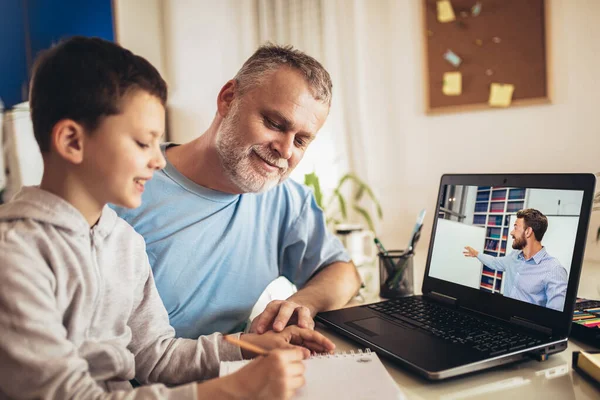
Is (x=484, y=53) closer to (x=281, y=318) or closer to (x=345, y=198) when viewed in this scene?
(x=345, y=198)

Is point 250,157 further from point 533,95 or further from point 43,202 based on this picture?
point 533,95

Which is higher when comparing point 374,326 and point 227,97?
point 227,97

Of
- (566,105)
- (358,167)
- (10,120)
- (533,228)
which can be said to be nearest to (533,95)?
(566,105)

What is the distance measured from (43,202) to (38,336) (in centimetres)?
17

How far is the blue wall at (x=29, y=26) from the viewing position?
1910 mm

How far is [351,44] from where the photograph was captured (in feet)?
7.41

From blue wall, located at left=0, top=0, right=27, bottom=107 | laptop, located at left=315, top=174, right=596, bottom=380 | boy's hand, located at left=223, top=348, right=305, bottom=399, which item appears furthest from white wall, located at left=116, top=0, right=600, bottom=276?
boy's hand, located at left=223, top=348, right=305, bottom=399

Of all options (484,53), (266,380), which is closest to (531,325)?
(266,380)

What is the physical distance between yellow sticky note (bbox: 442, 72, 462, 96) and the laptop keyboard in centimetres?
119

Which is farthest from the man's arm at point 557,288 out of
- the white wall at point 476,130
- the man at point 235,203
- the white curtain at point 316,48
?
the white curtain at point 316,48

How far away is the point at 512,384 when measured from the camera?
0.69m

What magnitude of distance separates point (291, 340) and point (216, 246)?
0.35m

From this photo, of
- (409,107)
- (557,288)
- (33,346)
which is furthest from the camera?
(409,107)

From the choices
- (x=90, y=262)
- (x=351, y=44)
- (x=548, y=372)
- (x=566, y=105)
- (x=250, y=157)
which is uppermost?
(x=351, y=44)
